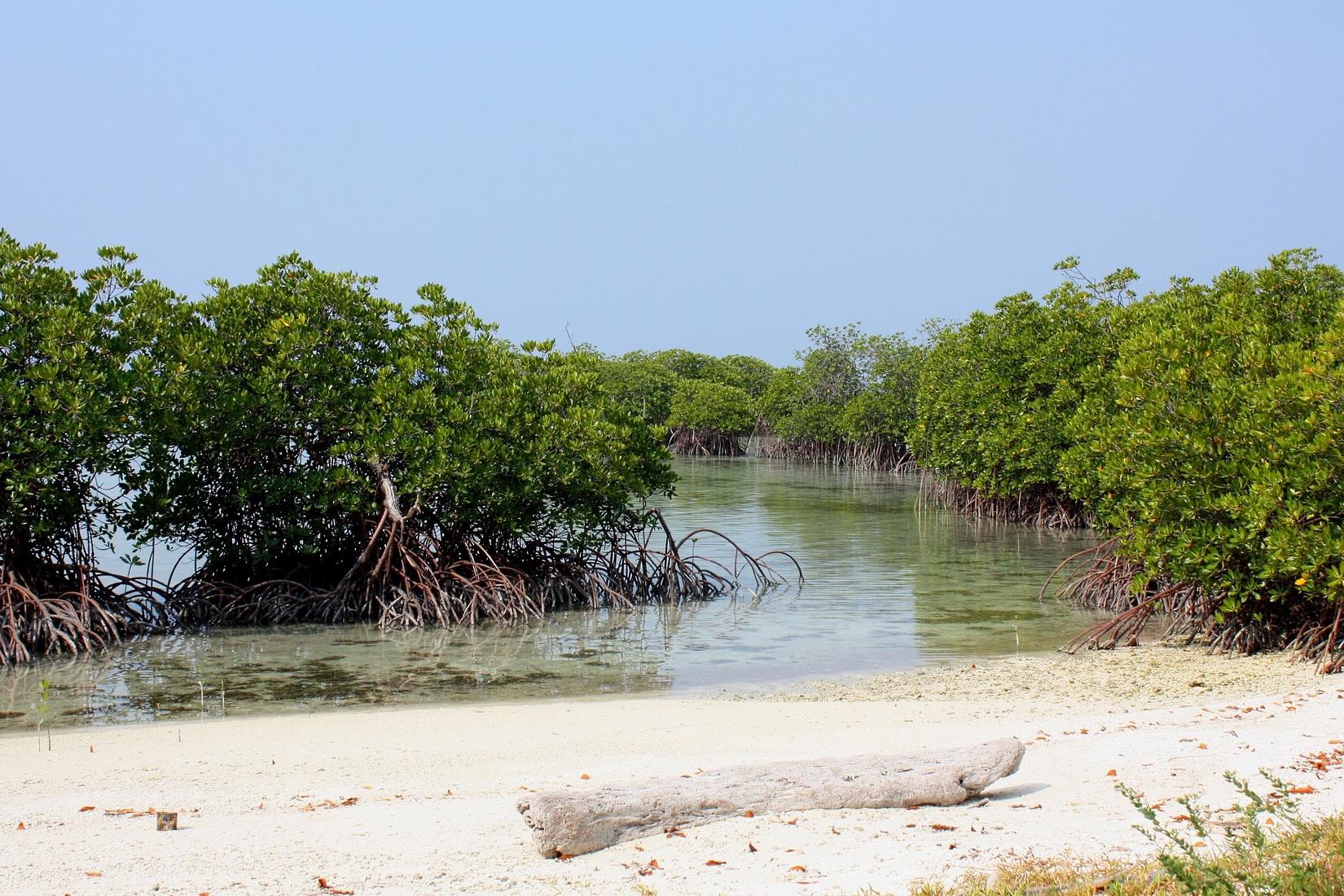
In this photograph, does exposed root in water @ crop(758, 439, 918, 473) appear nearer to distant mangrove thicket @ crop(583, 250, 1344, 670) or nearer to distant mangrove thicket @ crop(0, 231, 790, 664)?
distant mangrove thicket @ crop(583, 250, 1344, 670)

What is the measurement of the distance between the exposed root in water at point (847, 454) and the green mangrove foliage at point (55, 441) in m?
28.1

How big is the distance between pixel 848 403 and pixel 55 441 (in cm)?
3406

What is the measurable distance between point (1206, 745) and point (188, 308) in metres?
9.93

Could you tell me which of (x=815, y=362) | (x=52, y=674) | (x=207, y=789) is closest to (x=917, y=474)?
(x=815, y=362)

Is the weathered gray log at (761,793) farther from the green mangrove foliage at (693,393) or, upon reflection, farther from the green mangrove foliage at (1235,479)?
the green mangrove foliage at (693,393)

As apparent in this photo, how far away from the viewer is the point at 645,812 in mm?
4414

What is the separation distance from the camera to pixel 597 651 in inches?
428

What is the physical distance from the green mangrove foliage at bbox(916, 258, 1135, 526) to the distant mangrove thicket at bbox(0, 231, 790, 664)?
827cm

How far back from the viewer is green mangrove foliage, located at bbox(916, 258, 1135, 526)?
64.5ft

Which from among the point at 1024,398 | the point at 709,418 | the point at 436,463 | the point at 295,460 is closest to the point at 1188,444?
the point at 436,463

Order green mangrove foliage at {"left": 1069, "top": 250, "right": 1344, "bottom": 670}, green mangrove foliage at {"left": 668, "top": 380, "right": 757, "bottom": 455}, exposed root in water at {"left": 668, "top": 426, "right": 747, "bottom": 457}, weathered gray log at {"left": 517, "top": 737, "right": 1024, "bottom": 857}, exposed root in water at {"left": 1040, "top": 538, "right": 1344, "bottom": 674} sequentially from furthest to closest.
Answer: exposed root in water at {"left": 668, "top": 426, "right": 747, "bottom": 457} < green mangrove foliage at {"left": 668, "top": 380, "right": 757, "bottom": 455} < exposed root in water at {"left": 1040, "top": 538, "right": 1344, "bottom": 674} < green mangrove foliage at {"left": 1069, "top": 250, "right": 1344, "bottom": 670} < weathered gray log at {"left": 517, "top": 737, "right": 1024, "bottom": 857}

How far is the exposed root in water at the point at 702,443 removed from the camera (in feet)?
173

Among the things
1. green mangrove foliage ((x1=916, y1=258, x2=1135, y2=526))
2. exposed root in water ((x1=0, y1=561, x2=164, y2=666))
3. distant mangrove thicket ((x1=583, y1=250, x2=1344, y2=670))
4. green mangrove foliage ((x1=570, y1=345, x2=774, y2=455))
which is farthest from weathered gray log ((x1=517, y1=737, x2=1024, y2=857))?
green mangrove foliage ((x1=570, y1=345, x2=774, y2=455))

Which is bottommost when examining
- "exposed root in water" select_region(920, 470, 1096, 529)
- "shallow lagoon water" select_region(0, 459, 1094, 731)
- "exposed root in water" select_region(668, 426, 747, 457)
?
"shallow lagoon water" select_region(0, 459, 1094, 731)
